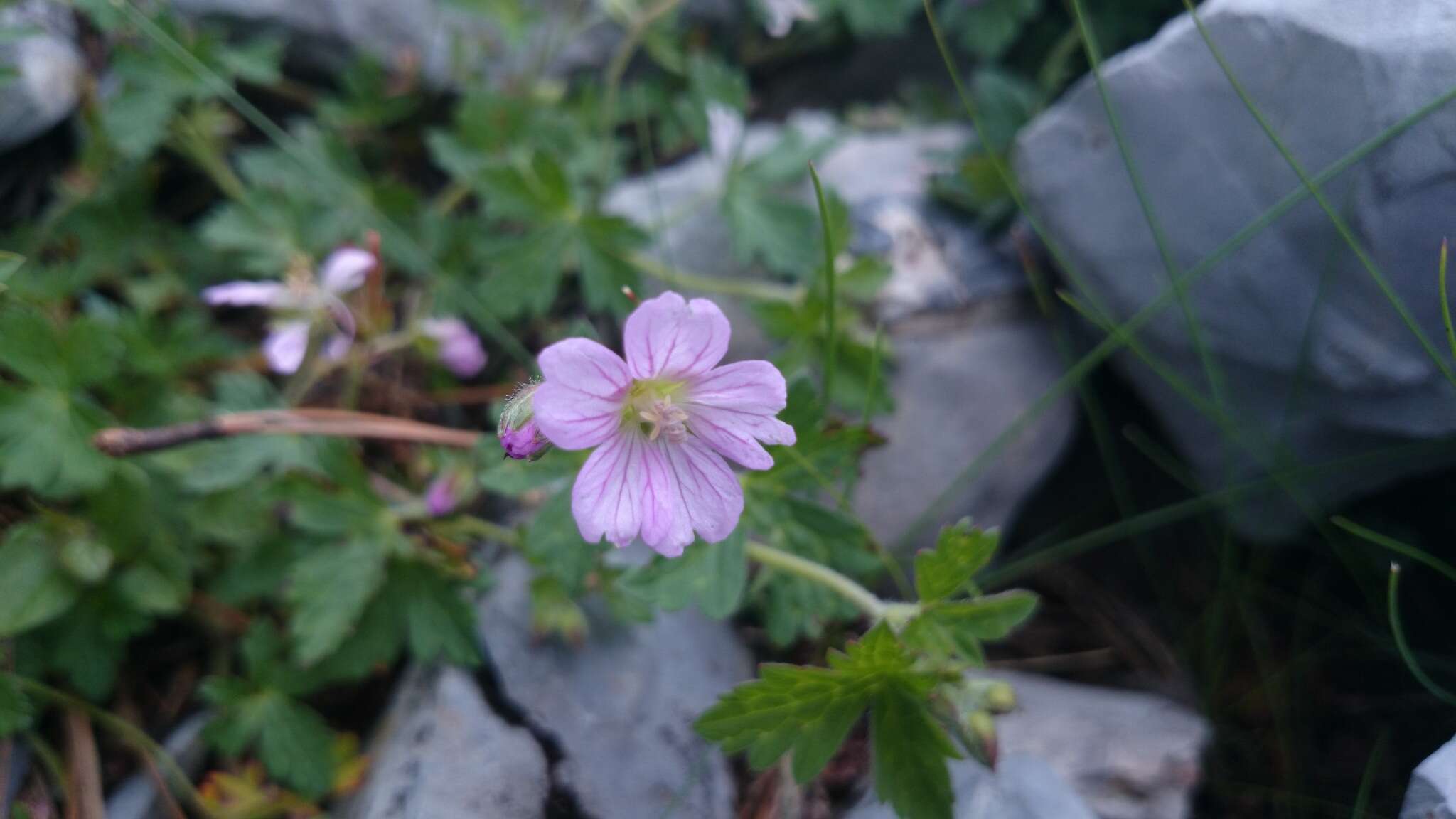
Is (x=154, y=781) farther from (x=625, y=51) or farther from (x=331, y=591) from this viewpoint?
(x=625, y=51)

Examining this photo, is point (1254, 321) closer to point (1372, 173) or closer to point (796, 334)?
point (1372, 173)

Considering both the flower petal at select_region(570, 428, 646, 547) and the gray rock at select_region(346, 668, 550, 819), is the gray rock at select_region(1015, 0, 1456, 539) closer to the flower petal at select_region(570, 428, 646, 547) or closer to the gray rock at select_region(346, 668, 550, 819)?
the flower petal at select_region(570, 428, 646, 547)

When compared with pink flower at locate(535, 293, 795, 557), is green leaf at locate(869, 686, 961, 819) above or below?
below

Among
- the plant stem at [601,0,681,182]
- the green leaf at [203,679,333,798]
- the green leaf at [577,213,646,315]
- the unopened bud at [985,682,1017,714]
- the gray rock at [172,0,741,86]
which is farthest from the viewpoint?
the gray rock at [172,0,741,86]

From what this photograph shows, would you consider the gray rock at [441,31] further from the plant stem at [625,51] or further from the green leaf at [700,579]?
the green leaf at [700,579]

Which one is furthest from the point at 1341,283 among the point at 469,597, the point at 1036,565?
the point at 469,597

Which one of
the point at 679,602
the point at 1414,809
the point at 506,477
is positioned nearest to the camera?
the point at 1414,809

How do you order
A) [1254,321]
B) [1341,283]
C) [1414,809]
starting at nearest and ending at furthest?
[1414,809]
[1341,283]
[1254,321]

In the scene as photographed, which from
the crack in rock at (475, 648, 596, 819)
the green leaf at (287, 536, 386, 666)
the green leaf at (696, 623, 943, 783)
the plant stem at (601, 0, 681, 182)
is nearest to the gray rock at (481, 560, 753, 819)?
the crack in rock at (475, 648, 596, 819)
